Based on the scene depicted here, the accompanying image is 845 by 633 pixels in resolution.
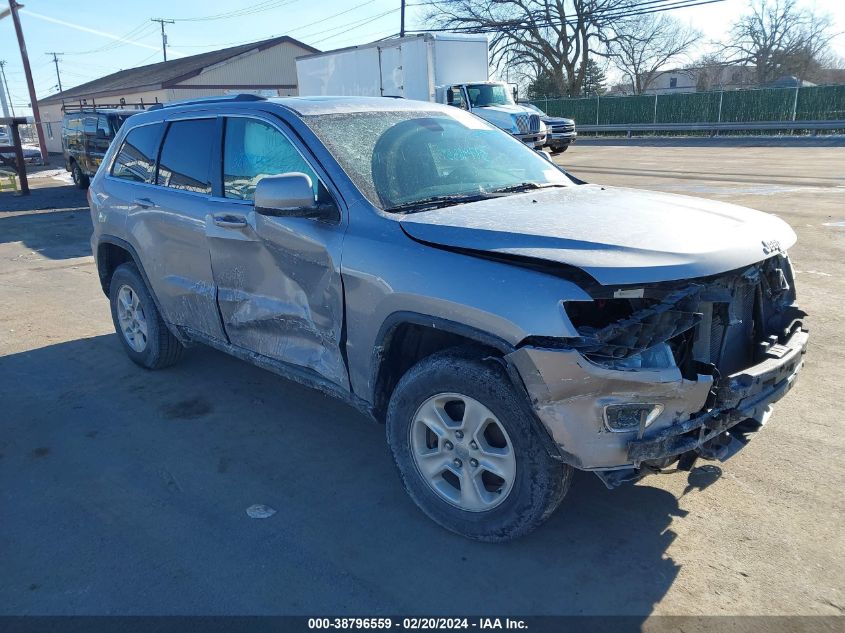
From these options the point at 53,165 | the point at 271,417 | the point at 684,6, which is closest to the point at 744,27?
the point at 684,6

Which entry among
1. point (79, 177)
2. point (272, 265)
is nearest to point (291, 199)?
point (272, 265)

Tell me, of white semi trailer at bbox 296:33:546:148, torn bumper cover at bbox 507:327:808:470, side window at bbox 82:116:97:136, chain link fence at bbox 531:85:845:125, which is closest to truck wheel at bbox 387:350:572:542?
torn bumper cover at bbox 507:327:808:470

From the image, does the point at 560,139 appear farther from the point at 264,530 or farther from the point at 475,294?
the point at 264,530

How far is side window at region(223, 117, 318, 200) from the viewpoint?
368cm

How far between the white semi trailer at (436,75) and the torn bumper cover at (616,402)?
17.7 meters

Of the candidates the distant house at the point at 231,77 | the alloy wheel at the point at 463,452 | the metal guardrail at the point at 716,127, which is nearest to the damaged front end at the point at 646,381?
the alloy wheel at the point at 463,452

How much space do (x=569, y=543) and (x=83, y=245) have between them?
1043 centimetres

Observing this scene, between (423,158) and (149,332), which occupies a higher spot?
(423,158)

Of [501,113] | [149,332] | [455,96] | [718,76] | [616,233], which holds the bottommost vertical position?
[149,332]

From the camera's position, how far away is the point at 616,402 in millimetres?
2512

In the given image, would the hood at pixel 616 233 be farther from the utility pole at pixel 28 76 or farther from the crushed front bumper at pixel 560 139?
the utility pole at pixel 28 76

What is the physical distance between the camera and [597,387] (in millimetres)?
2496

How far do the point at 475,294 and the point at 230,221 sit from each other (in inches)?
72.3

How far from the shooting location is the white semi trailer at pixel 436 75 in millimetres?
19766
